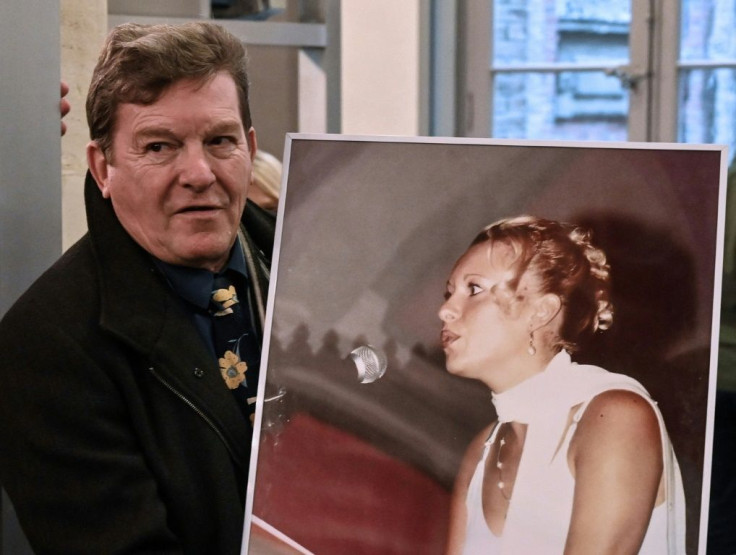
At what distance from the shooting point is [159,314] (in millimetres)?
1288

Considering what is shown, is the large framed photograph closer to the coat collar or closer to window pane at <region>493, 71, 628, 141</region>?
the coat collar

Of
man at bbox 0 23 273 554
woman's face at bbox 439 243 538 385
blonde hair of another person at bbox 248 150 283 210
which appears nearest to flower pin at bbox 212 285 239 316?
man at bbox 0 23 273 554

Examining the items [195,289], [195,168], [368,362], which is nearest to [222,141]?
[195,168]

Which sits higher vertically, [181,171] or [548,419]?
[181,171]

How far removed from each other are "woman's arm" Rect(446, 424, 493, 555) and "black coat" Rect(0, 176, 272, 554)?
0.22 metres

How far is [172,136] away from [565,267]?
42 cm

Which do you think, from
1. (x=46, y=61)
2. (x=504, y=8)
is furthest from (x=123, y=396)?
(x=504, y=8)

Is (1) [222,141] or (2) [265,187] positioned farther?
(2) [265,187]

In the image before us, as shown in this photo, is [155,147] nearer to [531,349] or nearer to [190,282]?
[190,282]

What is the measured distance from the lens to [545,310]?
3.96 ft

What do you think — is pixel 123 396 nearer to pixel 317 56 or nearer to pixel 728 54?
pixel 317 56

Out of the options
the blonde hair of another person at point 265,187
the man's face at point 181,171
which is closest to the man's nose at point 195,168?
the man's face at point 181,171

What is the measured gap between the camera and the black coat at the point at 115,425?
1.22 metres

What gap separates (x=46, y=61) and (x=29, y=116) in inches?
2.9
